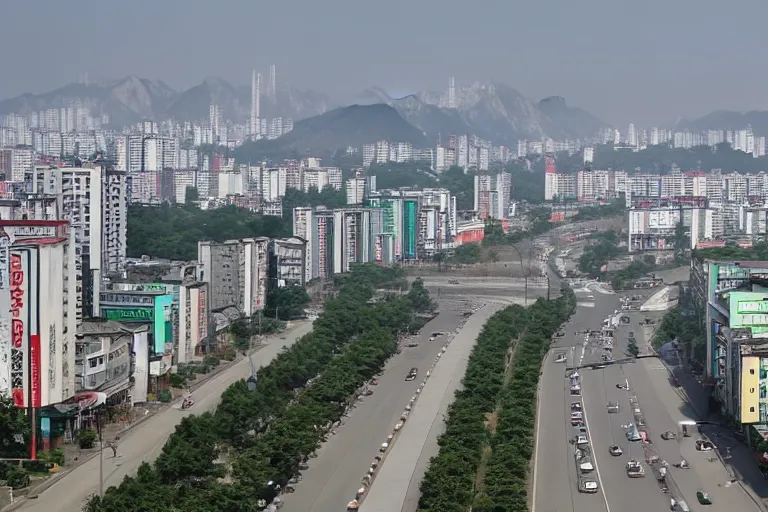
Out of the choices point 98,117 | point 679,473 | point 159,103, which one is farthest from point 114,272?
point 159,103

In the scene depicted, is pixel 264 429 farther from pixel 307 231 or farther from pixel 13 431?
pixel 307 231

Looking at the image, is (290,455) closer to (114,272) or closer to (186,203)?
(114,272)

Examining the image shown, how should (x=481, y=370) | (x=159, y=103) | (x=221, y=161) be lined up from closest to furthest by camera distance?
(x=481, y=370), (x=221, y=161), (x=159, y=103)

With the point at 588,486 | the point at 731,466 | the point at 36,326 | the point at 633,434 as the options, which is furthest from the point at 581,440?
the point at 36,326

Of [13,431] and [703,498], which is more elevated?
[13,431]

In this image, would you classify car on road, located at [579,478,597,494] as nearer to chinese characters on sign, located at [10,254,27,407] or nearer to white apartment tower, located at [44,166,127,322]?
chinese characters on sign, located at [10,254,27,407]

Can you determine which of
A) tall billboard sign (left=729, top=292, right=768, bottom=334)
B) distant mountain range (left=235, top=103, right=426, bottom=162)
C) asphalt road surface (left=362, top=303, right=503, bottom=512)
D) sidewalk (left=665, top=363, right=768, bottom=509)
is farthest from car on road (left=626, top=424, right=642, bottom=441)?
distant mountain range (left=235, top=103, right=426, bottom=162)

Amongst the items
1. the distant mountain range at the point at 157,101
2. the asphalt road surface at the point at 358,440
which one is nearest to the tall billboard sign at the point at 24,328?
the asphalt road surface at the point at 358,440

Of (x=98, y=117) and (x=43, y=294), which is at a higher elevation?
(x=98, y=117)
